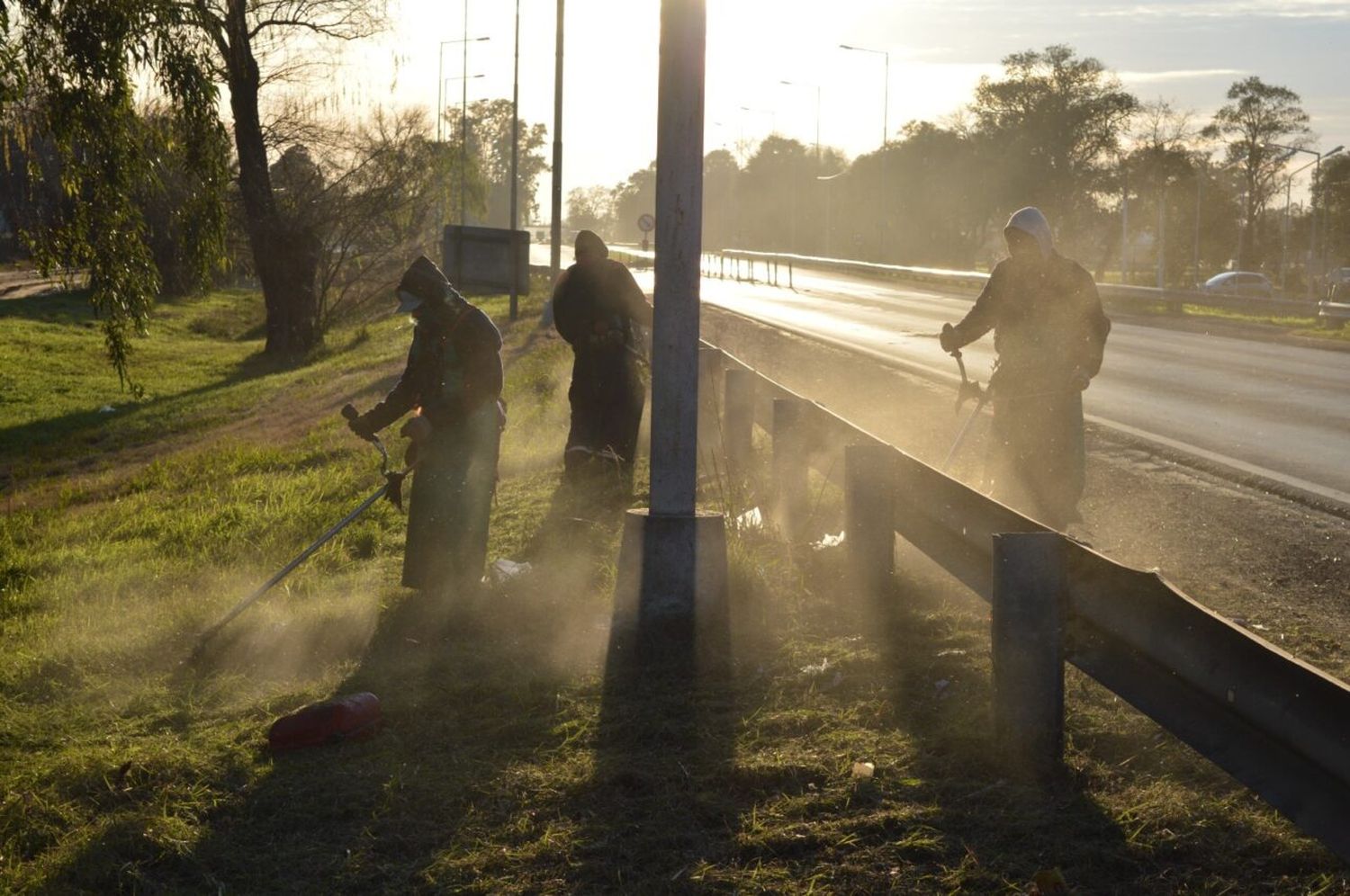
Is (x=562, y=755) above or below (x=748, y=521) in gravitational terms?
below

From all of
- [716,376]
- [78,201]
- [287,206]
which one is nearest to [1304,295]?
[287,206]

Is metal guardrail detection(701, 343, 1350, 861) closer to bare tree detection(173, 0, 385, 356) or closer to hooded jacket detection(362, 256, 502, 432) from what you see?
hooded jacket detection(362, 256, 502, 432)

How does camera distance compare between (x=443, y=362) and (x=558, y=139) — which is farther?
(x=558, y=139)

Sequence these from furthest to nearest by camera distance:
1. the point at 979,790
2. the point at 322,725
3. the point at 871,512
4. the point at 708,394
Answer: the point at 708,394 → the point at 871,512 → the point at 322,725 → the point at 979,790

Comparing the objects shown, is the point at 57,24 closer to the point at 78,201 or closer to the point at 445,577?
the point at 78,201

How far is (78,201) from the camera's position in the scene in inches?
339

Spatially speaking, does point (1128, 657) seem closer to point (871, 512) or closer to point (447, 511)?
point (871, 512)

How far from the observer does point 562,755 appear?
4.94 meters

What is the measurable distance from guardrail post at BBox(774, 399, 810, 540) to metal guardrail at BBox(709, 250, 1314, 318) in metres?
24.6

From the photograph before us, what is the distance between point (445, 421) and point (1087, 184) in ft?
298

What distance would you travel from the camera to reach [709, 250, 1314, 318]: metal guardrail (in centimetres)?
3354

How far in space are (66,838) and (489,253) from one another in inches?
988

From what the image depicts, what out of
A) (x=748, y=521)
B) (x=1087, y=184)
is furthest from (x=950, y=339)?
(x=1087, y=184)

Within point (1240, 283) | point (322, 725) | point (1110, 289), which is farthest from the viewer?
point (1240, 283)
